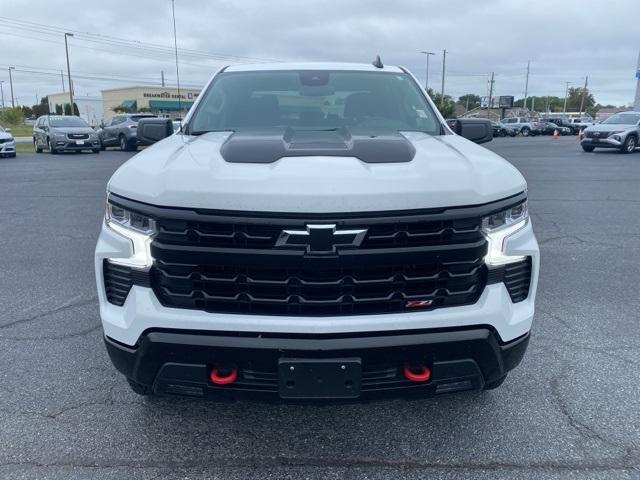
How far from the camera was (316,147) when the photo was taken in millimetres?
2707

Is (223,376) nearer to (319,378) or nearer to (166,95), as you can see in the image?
(319,378)

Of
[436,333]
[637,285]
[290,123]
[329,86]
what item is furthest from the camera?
[637,285]

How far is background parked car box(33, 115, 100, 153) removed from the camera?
22578mm

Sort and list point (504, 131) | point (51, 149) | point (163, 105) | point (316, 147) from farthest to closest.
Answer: point (163, 105)
point (504, 131)
point (51, 149)
point (316, 147)

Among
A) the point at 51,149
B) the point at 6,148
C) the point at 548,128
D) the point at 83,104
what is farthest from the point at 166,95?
the point at 6,148

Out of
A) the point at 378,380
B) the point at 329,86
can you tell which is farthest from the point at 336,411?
the point at 329,86

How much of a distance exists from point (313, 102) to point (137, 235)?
6.67 ft

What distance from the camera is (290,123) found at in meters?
3.79

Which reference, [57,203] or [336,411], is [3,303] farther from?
[57,203]

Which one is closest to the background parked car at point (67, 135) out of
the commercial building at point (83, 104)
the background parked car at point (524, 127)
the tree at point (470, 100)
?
the background parked car at point (524, 127)

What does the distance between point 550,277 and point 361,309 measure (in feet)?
12.4

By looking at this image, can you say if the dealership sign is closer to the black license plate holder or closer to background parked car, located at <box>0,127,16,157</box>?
background parked car, located at <box>0,127,16,157</box>

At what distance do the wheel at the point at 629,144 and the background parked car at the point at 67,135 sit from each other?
21.2m

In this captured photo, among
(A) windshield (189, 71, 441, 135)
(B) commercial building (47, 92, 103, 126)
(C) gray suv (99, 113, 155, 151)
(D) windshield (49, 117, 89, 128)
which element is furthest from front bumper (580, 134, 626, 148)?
(B) commercial building (47, 92, 103, 126)
